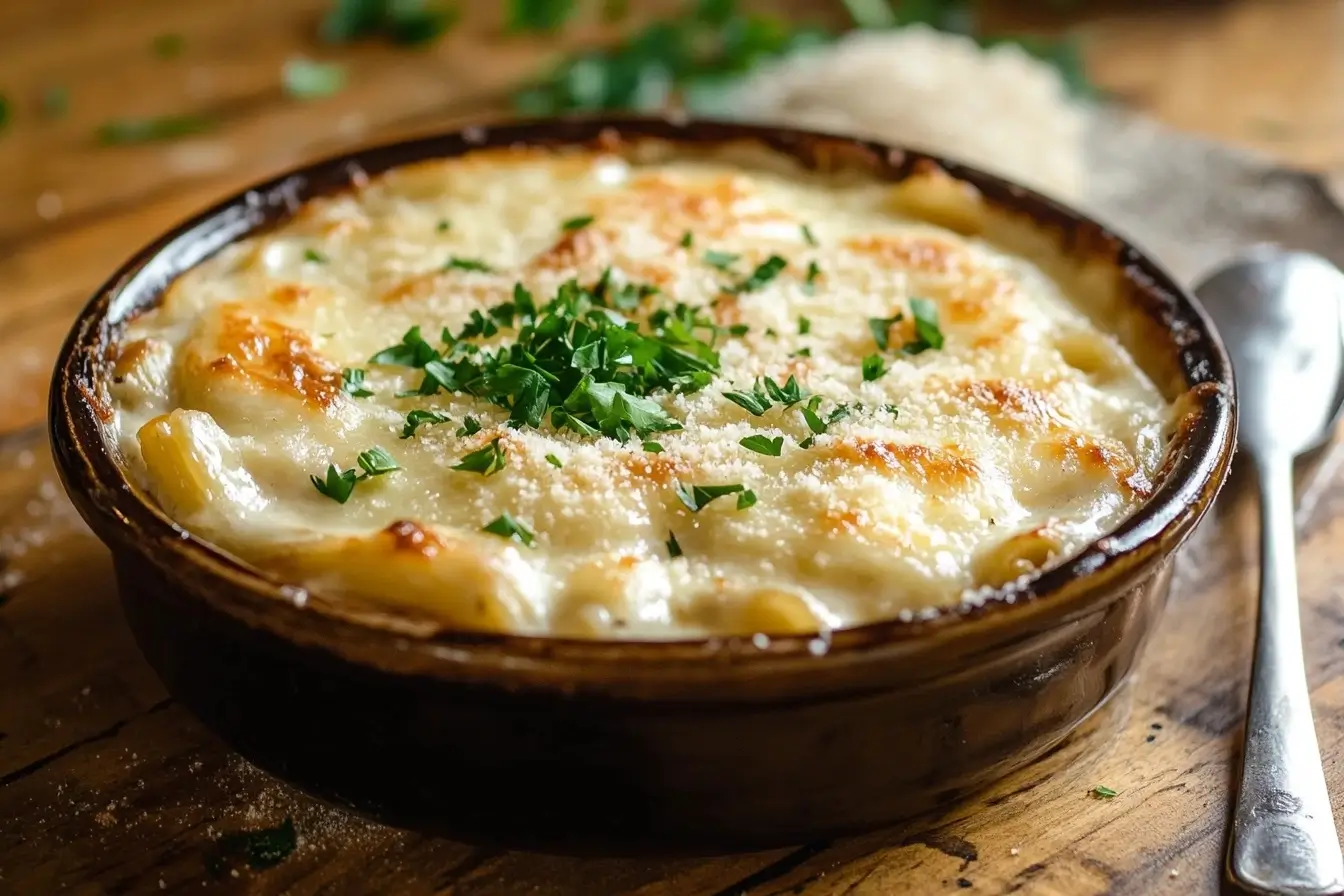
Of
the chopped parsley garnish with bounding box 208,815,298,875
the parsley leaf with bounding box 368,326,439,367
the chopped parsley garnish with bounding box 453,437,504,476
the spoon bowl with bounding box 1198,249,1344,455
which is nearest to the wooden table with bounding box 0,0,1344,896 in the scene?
the chopped parsley garnish with bounding box 208,815,298,875

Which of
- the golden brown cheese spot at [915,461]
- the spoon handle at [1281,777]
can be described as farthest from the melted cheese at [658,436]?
the spoon handle at [1281,777]

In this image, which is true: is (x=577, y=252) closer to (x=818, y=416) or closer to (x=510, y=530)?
(x=818, y=416)

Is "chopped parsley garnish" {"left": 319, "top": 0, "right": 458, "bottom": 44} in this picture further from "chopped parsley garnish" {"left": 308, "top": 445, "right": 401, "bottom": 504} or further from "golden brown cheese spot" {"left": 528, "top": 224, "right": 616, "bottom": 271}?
"chopped parsley garnish" {"left": 308, "top": 445, "right": 401, "bottom": 504}

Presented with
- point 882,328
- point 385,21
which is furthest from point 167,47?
point 882,328

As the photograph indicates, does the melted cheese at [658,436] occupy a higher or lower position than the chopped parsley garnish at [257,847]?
higher

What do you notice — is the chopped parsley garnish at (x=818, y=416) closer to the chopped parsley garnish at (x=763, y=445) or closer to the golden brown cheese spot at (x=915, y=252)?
the chopped parsley garnish at (x=763, y=445)

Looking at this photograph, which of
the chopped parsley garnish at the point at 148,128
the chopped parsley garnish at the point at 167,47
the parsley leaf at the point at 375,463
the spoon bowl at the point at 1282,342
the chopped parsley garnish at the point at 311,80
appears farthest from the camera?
the chopped parsley garnish at the point at 167,47
